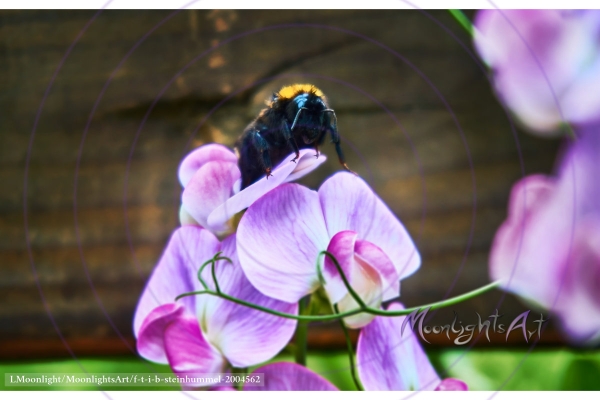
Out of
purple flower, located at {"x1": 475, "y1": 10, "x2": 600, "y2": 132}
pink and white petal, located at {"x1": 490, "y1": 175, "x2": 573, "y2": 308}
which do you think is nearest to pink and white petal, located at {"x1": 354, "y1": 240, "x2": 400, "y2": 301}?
pink and white petal, located at {"x1": 490, "y1": 175, "x2": 573, "y2": 308}

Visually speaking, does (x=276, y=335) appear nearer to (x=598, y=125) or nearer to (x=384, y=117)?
(x=384, y=117)

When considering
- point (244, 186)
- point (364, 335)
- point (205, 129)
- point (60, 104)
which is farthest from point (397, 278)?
point (60, 104)

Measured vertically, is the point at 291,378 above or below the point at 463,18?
below

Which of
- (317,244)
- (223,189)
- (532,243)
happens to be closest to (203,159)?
(223,189)

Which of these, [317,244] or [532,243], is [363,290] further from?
[532,243]

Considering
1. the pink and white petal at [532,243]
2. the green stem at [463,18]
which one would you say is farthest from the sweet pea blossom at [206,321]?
the green stem at [463,18]
